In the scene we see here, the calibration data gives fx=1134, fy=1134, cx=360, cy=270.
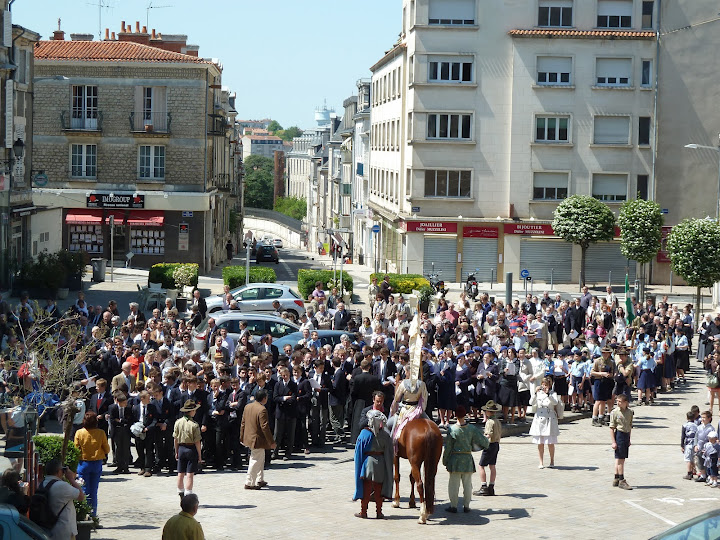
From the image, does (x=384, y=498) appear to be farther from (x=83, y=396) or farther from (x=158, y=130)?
(x=158, y=130)

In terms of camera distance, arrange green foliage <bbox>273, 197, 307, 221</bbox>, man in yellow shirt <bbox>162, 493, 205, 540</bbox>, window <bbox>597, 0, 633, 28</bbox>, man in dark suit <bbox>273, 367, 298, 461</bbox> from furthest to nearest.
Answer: green foliage <bbox>273, 197, 307, 221</bbox> → window <bbox>597, 0, 633, 28</bbox> → man in dark suit <bbox>273, 367, 298, 461</bbox> → man in yellow shirt <bbox>162, 493, 205, 540</bbox>

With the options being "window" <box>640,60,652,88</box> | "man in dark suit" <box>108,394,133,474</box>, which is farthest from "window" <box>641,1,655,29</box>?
"man in dark suit" <box>108,394,133,474</box>

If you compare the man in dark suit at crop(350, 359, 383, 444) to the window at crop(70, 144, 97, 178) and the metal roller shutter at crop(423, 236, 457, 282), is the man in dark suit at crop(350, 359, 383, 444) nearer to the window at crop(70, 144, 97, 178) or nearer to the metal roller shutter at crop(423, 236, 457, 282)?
the metal roller shutter at crop(423, 236, 457, 282)

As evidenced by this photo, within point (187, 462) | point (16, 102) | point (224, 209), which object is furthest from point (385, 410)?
point (224, 209)

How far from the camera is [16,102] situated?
41.8m

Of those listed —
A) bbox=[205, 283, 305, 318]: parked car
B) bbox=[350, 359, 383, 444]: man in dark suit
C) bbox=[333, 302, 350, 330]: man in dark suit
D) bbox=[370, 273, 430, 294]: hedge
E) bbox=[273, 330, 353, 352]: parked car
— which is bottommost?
bbox=[350, 359, 383, 444]: man in dark suit

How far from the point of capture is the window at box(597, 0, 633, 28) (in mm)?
52250

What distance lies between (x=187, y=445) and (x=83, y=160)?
132 ft

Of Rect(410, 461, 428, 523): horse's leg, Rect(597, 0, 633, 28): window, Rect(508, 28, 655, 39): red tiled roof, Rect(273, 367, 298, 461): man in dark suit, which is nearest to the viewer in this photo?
Rect(410, 461, 428, 523): horse's leg

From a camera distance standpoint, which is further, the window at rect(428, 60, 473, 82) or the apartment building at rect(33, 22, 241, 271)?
A: the apartment building at rect(33, 22, 241, 271)

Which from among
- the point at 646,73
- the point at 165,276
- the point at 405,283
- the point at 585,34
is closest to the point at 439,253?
the point at 405,283

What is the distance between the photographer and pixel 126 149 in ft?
176

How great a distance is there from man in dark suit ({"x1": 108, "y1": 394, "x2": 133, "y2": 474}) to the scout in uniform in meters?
1.95

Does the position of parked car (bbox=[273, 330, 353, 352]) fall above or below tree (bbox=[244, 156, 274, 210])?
below
